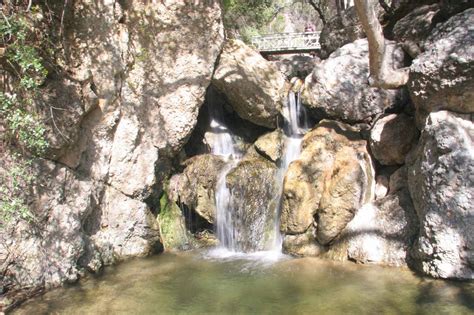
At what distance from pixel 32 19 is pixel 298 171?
5.29 metres

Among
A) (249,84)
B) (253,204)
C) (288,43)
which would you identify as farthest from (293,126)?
(288,43)

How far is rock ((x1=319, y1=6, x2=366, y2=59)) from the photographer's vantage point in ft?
35.7

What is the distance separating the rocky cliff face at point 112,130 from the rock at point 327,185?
102 inches

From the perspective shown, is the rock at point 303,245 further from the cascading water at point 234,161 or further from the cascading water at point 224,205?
the cascading water at point 224,205

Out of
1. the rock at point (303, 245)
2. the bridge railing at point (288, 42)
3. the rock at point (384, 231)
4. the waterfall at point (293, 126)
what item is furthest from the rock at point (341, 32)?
the rock at point (303, 245)

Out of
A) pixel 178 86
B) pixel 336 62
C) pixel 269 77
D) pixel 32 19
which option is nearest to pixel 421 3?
pixel 336 62

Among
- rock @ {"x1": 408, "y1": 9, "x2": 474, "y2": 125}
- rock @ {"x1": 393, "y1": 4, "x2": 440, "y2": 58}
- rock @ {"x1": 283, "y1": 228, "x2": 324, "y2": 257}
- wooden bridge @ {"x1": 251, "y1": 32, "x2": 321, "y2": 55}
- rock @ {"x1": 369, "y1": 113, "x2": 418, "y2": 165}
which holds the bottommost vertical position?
rock @ {"x1": 283, "y1": 228, "x2": 324, "y2": 257}

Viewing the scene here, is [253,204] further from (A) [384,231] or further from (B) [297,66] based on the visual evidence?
(B) [297,66]

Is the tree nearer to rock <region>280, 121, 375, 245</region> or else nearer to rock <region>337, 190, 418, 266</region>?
rock <region>280, 121, 375, 245</region>

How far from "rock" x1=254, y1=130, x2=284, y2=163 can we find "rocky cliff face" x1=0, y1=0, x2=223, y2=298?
1650 millimetres

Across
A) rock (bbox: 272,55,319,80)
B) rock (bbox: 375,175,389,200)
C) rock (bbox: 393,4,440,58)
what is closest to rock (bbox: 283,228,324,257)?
rock (bbox: 375,175,389,200)

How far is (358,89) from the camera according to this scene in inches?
360

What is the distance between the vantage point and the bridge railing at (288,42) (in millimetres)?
16328

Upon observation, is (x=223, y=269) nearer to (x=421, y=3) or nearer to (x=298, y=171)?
(x=298, y=171)
